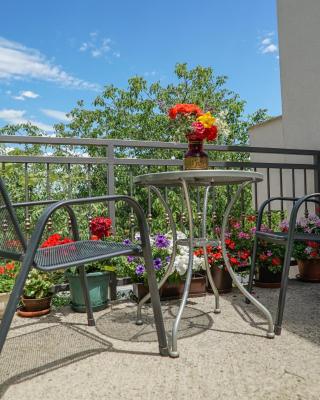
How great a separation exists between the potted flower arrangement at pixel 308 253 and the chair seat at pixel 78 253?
71.2 inches

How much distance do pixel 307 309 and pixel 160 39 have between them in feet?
39.6

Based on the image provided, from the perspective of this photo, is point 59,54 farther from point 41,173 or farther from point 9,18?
point 41,173

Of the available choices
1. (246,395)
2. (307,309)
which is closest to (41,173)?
(307,309)

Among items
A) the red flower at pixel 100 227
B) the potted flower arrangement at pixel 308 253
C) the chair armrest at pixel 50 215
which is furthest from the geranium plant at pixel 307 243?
the chair armrest at pixel 50 215

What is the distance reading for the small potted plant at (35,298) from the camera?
2162 mm

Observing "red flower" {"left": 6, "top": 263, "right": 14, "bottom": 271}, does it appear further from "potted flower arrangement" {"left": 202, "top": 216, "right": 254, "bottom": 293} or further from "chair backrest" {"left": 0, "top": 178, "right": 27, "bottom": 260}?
"potted flower arrangement" {"left": 202, "top": 216, "right": 254, "bottom": 293}

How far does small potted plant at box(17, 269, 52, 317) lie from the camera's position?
216 cm

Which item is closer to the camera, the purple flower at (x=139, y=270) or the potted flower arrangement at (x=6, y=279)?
the potted flower arrangement at (x=6, y=279)

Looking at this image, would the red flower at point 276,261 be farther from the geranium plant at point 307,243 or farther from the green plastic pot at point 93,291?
the green plastic pot at point 93,291

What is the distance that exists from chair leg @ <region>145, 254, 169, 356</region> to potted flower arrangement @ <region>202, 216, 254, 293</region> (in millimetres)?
984

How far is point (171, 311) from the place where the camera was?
2203mm

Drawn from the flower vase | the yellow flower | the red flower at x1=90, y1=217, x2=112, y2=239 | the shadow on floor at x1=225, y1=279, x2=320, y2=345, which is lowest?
the shadow on floor at x1=225, y1=279, x2=320, y2=345

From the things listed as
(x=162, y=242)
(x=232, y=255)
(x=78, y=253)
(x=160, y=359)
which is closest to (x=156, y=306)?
(x=160, y=359)

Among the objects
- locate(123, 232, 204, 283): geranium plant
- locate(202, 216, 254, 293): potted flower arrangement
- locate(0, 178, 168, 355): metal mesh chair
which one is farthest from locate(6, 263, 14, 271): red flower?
locate(202, 216, 254, 293): potted flower arrangement
